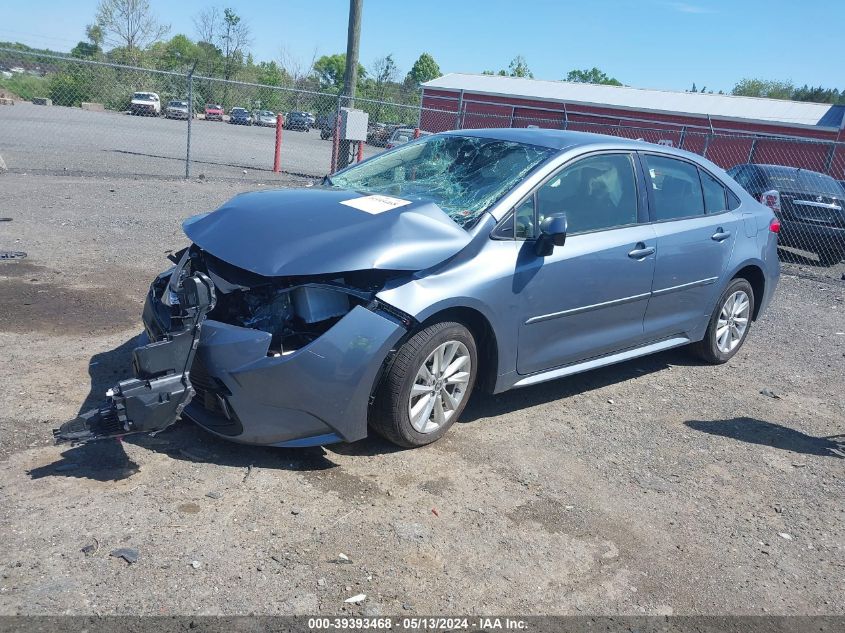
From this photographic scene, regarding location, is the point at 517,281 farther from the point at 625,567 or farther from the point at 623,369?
the point at 623,369

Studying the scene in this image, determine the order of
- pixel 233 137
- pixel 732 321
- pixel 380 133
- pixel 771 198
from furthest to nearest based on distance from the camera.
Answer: pixel 233 137 → pixel 380 133 → pixel 771 198 → pixel 732 321

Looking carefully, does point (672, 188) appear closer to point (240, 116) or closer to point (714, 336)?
point (714, 336)

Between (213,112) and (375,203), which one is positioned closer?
(375,203)

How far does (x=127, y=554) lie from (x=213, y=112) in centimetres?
3815

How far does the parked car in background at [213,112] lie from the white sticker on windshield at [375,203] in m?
35.6

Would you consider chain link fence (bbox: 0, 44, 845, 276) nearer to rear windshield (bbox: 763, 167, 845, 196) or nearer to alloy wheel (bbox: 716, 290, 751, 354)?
rear windshield (bbox: 763, 167, 845, 196)

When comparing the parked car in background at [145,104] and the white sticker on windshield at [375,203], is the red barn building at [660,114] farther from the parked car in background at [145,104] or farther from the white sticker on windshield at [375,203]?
the white sticker on windshield at [375,203]

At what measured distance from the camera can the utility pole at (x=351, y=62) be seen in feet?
50.1

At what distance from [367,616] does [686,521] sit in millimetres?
1852

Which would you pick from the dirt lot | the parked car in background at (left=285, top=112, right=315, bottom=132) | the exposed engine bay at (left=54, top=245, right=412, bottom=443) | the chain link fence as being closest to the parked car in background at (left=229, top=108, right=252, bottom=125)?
the chain link fence

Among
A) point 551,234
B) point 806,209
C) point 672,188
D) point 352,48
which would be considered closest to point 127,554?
point 551,234

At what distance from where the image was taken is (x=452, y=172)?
16.4ft

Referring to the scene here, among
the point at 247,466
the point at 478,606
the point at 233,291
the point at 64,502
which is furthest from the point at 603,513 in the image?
the point at 64,502

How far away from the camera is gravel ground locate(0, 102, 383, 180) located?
1597 centimetres
